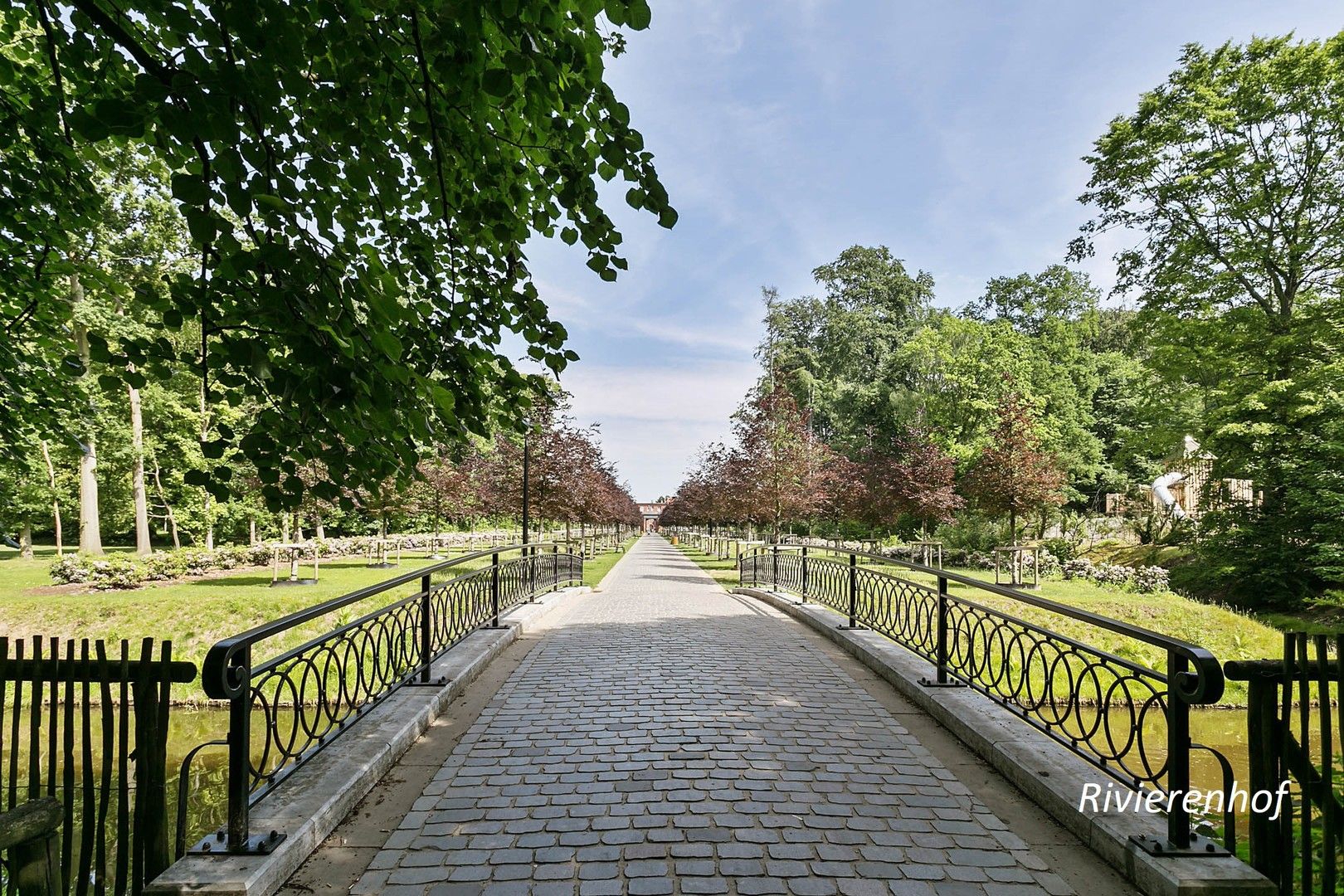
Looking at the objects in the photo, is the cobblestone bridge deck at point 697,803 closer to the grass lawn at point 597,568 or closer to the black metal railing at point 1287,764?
the black metal railing at point 1287,764

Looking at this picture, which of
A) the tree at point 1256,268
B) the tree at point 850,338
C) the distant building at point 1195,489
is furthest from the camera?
the tree at point 850,338

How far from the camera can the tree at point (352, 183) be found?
106 inches

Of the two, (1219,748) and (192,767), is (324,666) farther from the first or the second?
(1219,748)

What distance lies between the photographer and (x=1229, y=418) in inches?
726

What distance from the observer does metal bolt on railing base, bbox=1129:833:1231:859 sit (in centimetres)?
289

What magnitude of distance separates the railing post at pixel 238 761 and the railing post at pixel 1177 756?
157 inches

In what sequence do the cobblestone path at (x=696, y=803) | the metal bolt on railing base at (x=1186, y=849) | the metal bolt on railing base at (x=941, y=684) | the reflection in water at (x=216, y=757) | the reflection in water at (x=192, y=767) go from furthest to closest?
the reflection in water at (x=216, y=757), the reflection in water at (x=192, y=767), the metal bolt on railing base at (x=941, y=684), the cobblestone path at (x=696, y=803), the metal bolt on railing base at (x=1186, y=849)

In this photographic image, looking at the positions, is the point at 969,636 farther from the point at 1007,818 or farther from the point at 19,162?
the point at 19,162

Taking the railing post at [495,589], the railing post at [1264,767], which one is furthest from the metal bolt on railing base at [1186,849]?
the railing post at [495,589]

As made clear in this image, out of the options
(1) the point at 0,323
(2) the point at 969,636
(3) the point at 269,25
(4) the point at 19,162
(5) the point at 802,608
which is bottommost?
(5) the point at 802,608

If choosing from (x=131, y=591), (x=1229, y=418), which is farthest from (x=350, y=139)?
(x=1229, y=418)

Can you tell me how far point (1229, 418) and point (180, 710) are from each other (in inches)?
966

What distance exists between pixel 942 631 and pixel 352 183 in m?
5.41

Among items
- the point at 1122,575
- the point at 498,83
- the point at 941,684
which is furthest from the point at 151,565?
the point at 1122,575
